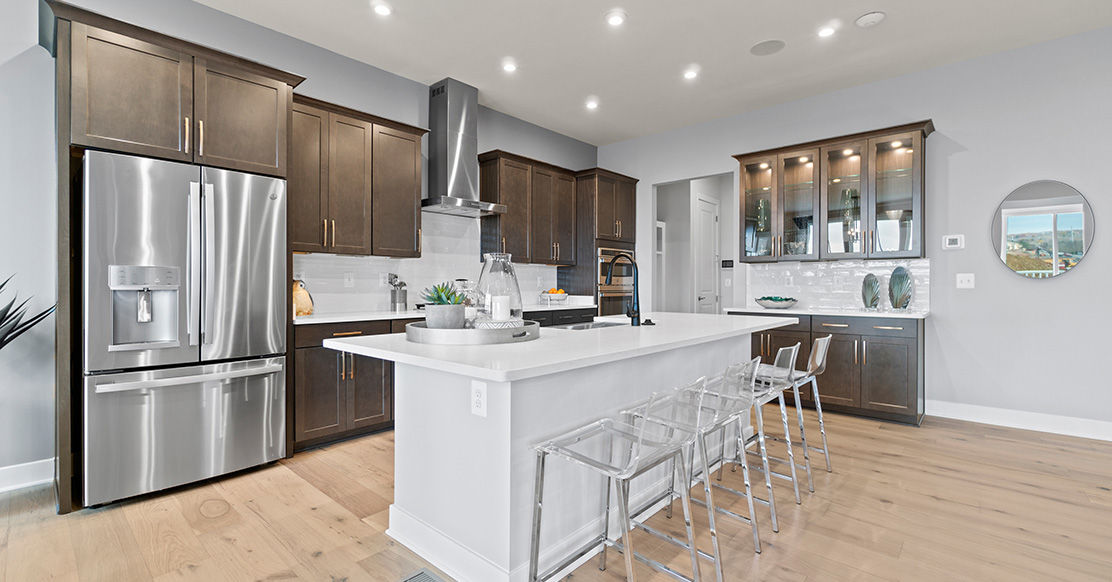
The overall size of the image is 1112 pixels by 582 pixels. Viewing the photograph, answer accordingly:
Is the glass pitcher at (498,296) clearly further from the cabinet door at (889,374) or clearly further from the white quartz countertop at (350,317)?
the cabinet door at (889,374)

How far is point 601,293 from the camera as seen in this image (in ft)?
19.2

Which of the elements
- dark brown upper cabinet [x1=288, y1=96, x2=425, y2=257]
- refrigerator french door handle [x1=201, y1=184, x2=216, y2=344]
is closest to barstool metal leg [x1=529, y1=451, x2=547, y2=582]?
refrigerator french door handle [x1=201, y1=184, x2=216, y2=344]

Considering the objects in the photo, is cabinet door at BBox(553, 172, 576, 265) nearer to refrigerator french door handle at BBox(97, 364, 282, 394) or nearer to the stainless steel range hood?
the stainless steel range hood

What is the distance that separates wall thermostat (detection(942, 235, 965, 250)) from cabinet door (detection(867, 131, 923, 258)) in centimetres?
30

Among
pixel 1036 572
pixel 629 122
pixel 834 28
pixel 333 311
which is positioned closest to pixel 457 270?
pixel 333 311

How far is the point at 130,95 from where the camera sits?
2.59 m

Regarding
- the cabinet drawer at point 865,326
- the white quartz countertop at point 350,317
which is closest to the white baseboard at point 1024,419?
the cabinet drawer at point 865,326

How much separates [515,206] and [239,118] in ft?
8.88

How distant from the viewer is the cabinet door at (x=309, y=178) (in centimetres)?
354

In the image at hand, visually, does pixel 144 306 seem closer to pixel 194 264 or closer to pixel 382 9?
pixel 194 264

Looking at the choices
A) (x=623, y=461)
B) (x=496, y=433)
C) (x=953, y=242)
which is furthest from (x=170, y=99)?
(x=953, y=242)

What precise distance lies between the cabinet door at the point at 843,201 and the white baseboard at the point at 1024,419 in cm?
148

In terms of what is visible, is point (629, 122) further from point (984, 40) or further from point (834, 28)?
point (984, 40)

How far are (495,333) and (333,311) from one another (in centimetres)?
253
